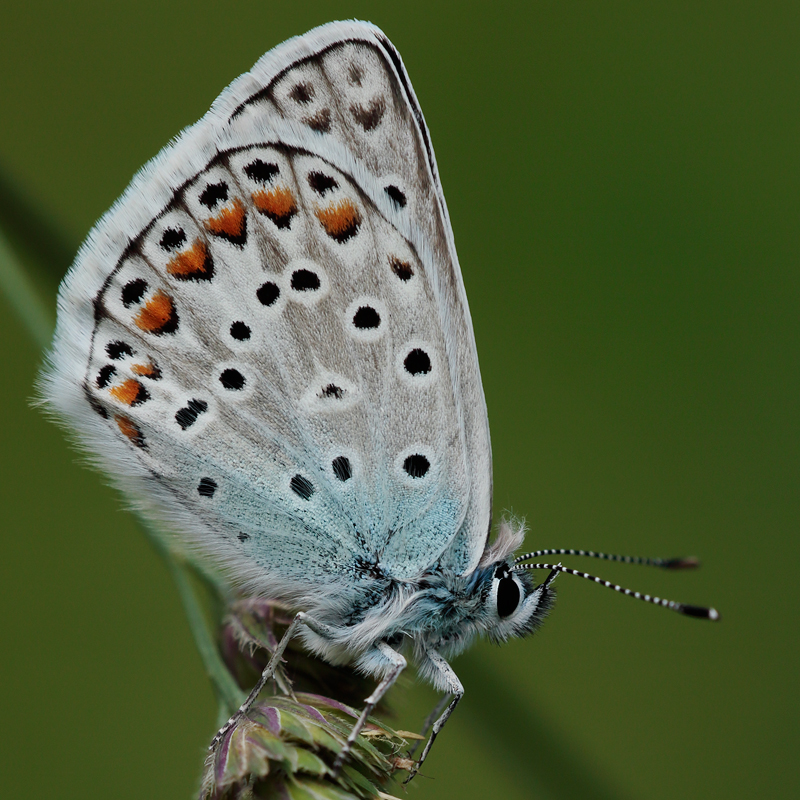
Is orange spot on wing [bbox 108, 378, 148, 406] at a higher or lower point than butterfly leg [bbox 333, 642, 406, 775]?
higher

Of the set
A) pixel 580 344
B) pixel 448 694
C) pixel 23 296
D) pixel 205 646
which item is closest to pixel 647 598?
pixel 448 694

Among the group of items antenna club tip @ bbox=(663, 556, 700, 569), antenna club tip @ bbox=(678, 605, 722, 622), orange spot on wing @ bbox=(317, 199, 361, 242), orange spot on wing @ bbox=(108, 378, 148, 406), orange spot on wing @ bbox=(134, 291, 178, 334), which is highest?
orange spot on wing @ bbox=(317, 199, 361, 242)

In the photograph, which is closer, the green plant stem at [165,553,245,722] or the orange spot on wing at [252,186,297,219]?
the green plant stem at [165,553,245,722]

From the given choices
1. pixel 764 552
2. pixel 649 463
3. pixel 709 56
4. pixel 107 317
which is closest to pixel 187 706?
pixel 107 317

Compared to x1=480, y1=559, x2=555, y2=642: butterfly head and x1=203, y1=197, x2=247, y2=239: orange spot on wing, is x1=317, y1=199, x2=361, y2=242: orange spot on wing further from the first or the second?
x1=480, y1=559, x2=555, y2=642: butterfly head

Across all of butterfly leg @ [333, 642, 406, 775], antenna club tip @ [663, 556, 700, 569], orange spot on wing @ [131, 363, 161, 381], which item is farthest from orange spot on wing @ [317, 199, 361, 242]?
antenna club tip @ [663, 556, 700, 569]

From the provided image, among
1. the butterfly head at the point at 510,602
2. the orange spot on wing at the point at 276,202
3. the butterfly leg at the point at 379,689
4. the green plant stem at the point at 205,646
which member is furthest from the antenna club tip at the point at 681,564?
the orange spot on wing at the point at 276,202
